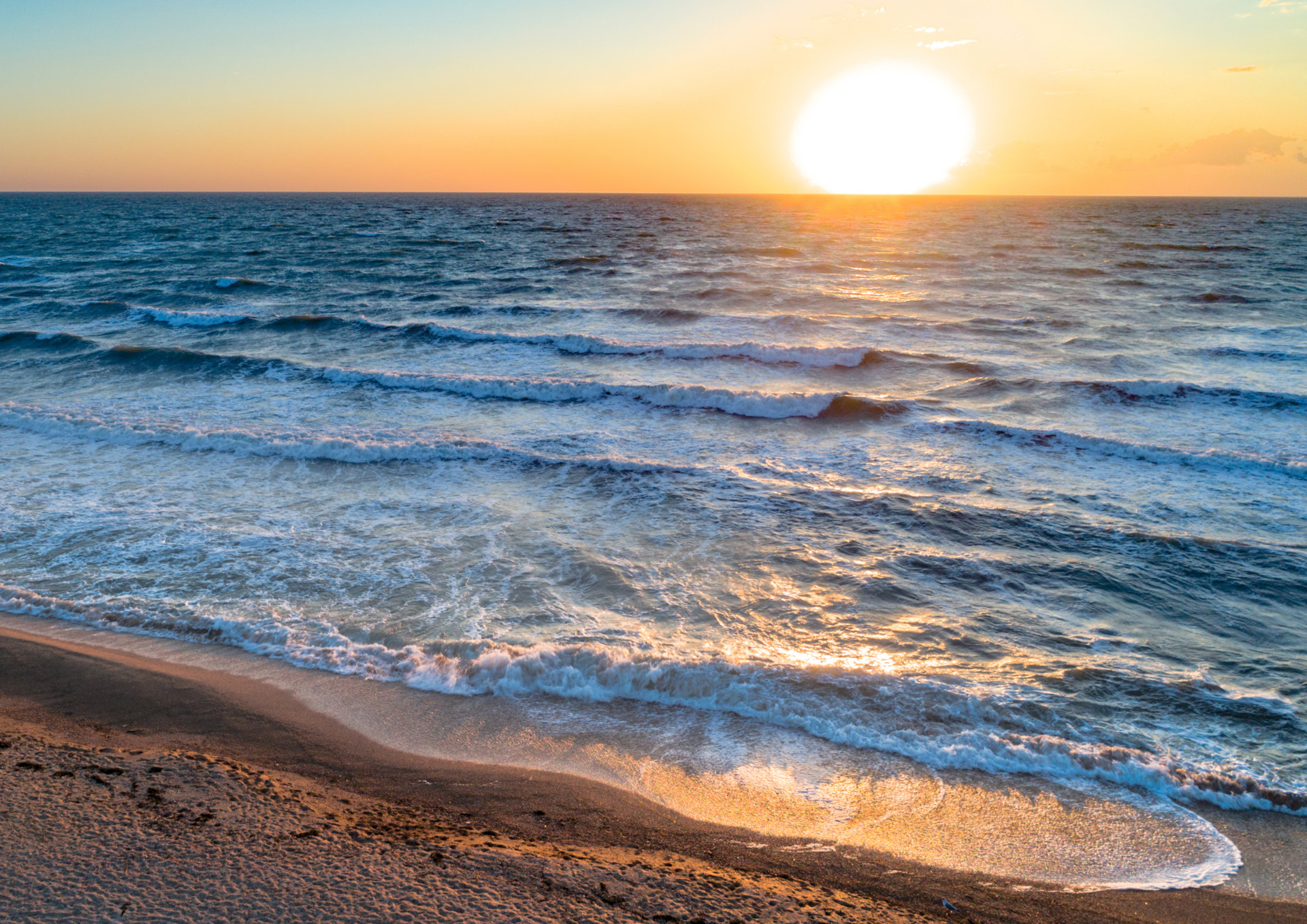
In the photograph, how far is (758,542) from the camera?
9047 millimetres

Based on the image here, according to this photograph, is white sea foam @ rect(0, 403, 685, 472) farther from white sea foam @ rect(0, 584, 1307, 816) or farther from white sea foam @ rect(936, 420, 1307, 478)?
white sea foam @ rect(936, 420, 1307, 478)

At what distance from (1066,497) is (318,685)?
9.98m

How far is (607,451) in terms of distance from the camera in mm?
12414

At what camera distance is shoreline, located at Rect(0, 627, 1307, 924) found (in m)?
3.92

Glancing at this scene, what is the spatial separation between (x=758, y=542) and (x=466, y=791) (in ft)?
17.0

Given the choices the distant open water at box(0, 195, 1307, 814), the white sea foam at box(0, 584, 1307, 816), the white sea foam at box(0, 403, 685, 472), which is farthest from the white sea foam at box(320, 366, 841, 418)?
the white sea foam at box(0, 584, 1307, 816)

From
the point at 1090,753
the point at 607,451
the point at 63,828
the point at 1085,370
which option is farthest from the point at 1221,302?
the point at 63,828

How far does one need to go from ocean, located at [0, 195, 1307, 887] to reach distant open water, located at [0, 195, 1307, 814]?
53mm

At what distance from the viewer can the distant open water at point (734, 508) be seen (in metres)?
6.10

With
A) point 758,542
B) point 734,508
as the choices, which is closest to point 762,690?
point 758,542

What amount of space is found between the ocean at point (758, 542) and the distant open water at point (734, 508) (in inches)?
2.1

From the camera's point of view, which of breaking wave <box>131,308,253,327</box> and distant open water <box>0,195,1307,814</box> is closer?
distant open water <box>0,195,1307,814</box>

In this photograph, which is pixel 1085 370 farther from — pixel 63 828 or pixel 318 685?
pixel 63 828

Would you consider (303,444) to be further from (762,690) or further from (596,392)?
(762,690)
